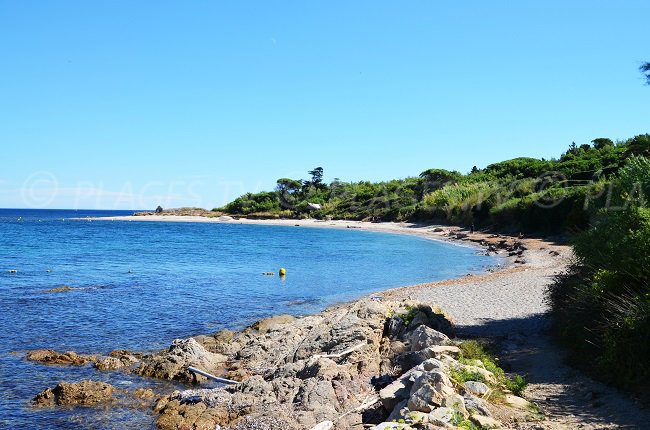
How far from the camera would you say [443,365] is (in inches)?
329

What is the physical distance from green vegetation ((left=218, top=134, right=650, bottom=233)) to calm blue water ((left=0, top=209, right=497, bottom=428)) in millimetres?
9025

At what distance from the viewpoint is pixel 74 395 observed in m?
10.2

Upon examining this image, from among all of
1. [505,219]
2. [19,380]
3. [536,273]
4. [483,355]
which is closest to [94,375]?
[19,380]

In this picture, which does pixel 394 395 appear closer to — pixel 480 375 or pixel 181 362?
pixel 480 375

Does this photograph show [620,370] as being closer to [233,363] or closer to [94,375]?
[233,363]

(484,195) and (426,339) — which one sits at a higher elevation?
(484,195)

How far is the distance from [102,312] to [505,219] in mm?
42398

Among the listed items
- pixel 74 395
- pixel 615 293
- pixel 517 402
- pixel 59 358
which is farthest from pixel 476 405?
pixel 59 358

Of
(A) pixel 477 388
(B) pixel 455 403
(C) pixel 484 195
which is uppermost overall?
(C) pixel 484 195

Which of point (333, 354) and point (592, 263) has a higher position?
point (592, 263)

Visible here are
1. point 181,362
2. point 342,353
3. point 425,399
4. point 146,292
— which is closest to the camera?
point 425,399

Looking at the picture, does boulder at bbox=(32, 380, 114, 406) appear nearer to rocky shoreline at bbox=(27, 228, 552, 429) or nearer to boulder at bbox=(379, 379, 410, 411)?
rocky shoreline at bbox=(27, 228, 552, 429)

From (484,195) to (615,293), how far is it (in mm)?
49494

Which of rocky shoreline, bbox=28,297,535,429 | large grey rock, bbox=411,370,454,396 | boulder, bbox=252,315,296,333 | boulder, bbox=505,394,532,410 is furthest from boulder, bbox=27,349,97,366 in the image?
boulder, bbox=505,394,532,410
